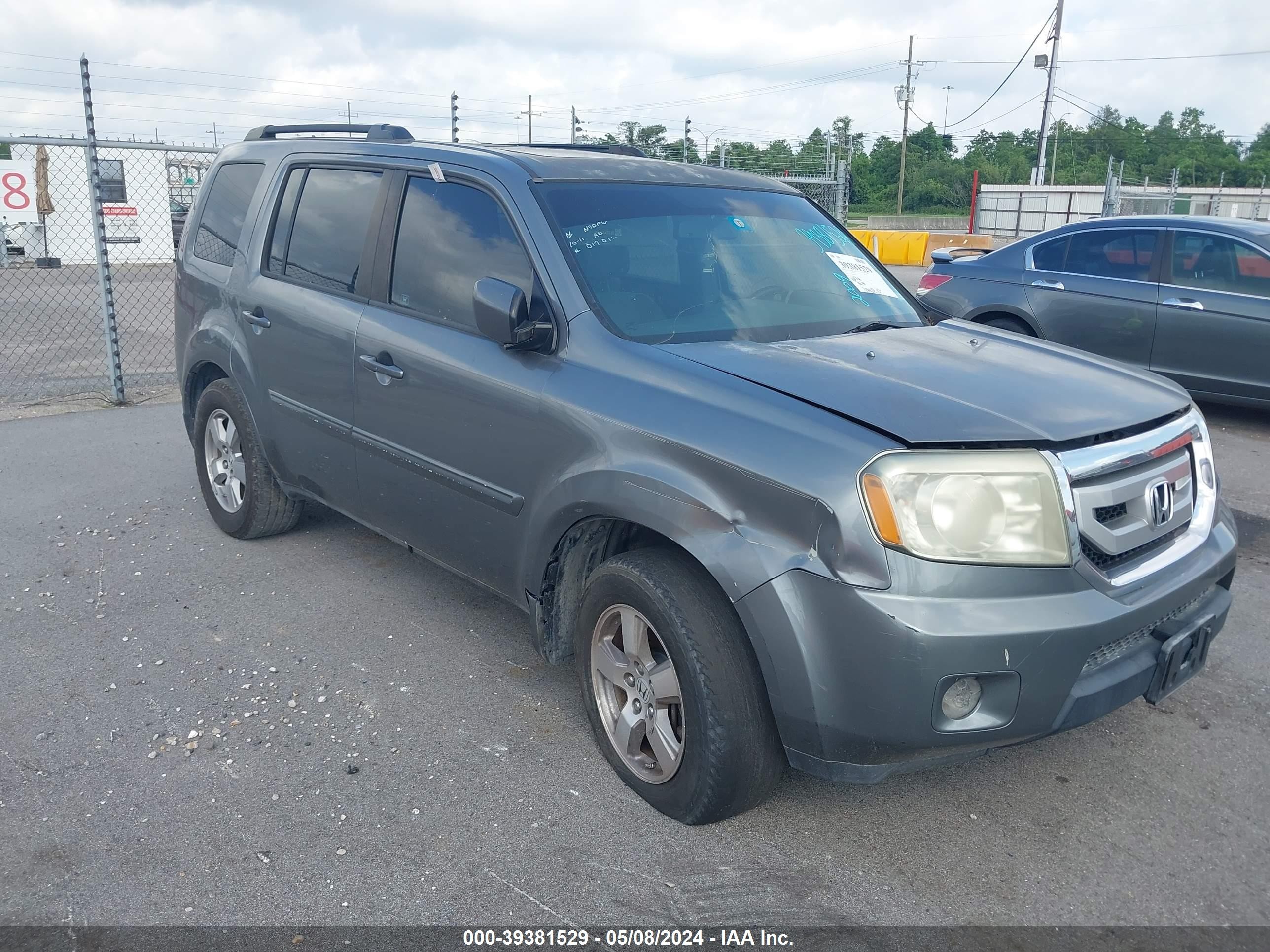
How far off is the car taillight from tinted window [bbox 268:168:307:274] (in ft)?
19.7

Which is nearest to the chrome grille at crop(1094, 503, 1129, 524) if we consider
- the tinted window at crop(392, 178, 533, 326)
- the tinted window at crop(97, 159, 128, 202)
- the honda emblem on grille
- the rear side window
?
the honda emblem on grille

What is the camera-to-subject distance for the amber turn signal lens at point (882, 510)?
8.21ft

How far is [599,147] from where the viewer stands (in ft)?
16.0

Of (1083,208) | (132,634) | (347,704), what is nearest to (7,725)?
(132,634)

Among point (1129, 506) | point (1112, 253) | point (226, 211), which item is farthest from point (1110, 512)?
point (1112, 253)

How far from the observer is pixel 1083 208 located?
29812 mm

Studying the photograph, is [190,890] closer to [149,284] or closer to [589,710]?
[589,710]

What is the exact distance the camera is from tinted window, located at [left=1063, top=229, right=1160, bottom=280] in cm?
804

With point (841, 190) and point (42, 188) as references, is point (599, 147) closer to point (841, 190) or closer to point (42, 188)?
point (841, 190)

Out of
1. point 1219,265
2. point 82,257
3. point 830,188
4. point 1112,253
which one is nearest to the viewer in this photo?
point 1219,265

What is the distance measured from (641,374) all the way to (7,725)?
2.47 metres

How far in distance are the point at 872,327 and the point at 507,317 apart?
1.33 meters

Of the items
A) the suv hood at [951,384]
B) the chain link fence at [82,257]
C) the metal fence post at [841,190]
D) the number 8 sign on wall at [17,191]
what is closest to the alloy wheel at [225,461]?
the suv hood at [951,384]

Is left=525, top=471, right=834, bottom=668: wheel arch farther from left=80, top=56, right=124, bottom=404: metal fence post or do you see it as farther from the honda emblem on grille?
left=80, top=56, right=124, bottom=404: metal fence post
